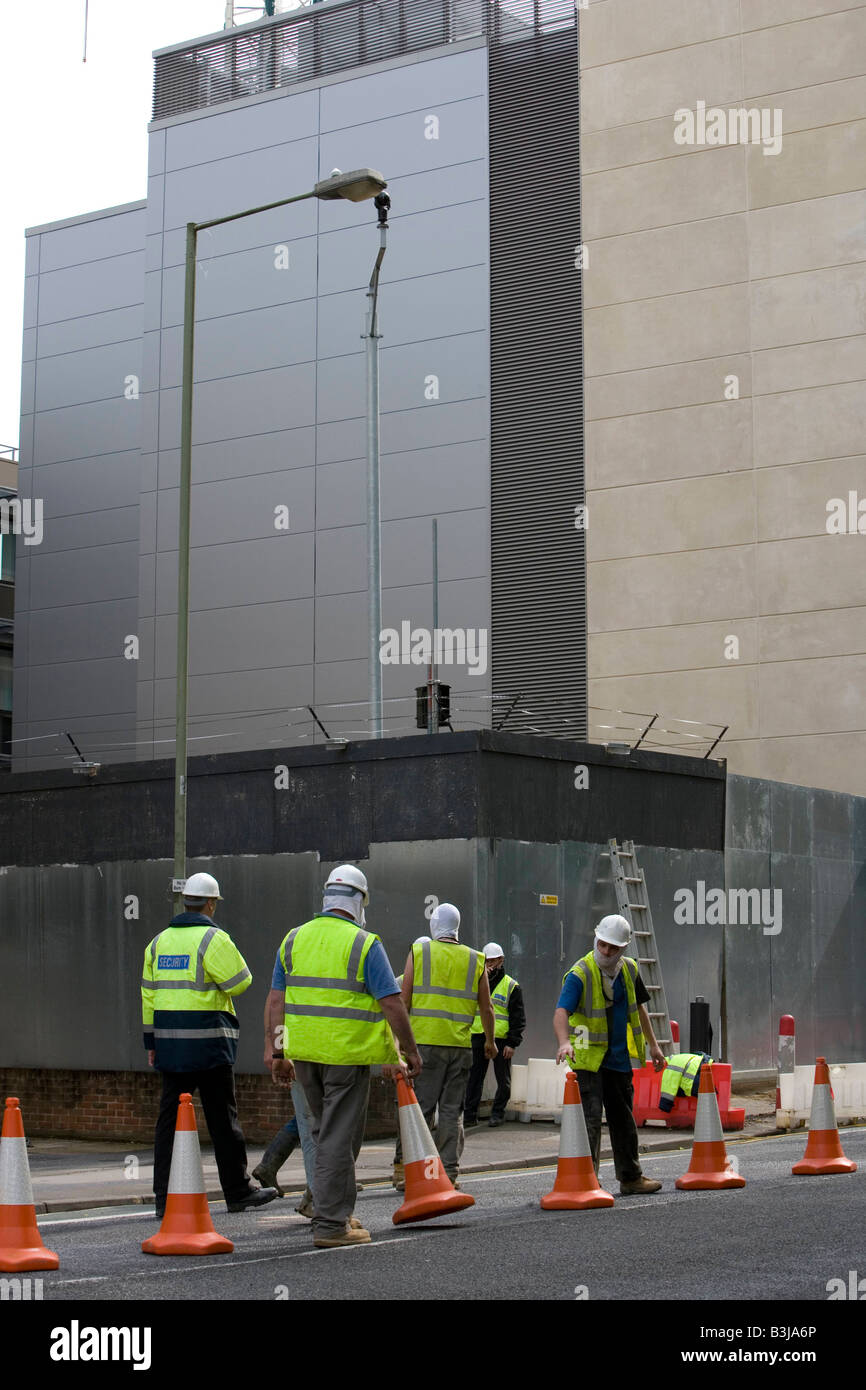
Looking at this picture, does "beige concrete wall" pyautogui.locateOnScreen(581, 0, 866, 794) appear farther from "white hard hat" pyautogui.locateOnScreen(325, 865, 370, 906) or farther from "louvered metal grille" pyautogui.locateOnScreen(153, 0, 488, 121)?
"white hard hat" pyautogui.locateOnScreen(325, 865, 370, 906)

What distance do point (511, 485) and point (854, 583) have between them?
21.9 feet

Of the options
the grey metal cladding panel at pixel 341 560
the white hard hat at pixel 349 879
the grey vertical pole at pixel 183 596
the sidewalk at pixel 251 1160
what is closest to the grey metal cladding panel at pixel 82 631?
the grey metal cladding panel at pixel 341 560

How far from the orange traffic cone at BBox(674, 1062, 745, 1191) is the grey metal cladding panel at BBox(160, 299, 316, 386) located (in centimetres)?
2688

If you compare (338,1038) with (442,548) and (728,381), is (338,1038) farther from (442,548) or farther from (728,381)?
(442,548)

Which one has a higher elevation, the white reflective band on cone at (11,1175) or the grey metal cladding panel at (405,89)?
the grey metal cladding panel at (405,89)

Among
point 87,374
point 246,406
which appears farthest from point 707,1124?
point 87,374

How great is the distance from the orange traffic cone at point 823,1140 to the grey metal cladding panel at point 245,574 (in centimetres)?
2412

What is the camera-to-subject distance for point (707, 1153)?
489 inches

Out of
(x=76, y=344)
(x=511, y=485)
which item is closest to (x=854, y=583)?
(x=511, y=485)

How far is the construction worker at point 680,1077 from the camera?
1744 centimetres

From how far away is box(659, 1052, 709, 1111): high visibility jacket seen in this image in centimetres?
1744

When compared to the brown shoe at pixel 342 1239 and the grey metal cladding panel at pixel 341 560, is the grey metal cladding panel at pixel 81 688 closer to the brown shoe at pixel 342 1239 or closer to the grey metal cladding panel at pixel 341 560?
the grey metal cladding panel at pixel 341 560

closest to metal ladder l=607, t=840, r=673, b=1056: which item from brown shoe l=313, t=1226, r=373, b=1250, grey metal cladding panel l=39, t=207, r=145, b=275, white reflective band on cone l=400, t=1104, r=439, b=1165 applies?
white reflective band on cone l=400, t=1104, r=439, b=1165

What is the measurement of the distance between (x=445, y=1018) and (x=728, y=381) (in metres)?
22.6
